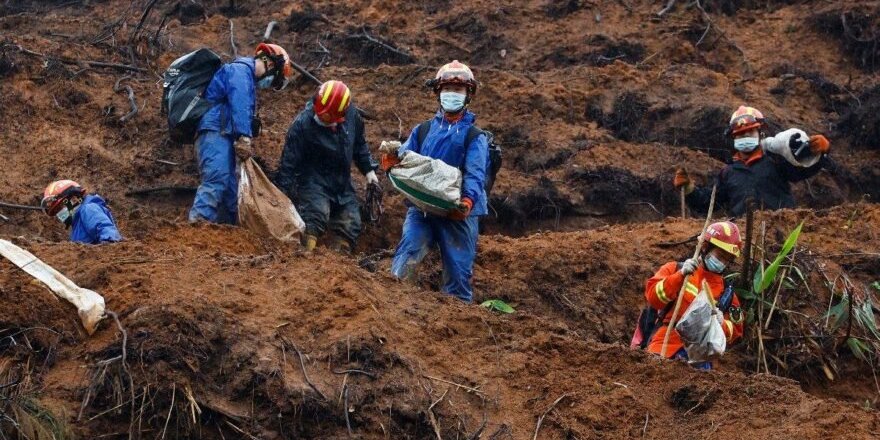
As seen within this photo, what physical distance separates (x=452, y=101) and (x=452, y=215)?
0.83 meters

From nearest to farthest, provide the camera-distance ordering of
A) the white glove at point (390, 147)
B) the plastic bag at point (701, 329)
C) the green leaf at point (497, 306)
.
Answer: the plastic bag at point (701, 329) → the white glove at point (390, 147) → the green leaf at point (497, 306)

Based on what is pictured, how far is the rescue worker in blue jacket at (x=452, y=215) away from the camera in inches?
379

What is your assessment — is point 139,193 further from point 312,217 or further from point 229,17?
point 229,17

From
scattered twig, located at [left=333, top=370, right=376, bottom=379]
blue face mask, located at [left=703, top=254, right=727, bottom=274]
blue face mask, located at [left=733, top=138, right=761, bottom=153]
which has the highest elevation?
scattered twig, located at [left=333, top=370, right=376, bottom=379]

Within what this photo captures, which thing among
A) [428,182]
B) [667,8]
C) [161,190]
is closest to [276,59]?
[428,182]

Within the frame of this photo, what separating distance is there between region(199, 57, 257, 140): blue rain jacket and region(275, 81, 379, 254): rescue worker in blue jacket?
15.4 inches

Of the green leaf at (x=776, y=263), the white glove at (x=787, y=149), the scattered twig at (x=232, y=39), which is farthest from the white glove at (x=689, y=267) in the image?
the scattered twig at (x=232, y=39)

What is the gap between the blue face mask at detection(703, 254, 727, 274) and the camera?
928 cm

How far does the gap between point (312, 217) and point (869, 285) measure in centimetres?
435

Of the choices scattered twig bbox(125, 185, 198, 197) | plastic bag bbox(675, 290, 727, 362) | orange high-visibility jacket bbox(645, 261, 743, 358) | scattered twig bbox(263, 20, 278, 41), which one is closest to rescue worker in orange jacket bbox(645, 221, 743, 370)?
orange high-visibility jacket bbox(645, 261, 743, 358)

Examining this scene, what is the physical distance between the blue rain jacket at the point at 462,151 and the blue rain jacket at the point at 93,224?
2088 mm

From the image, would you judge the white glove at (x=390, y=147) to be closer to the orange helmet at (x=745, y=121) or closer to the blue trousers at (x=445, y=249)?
the blue trousers at (x=445, y=249)

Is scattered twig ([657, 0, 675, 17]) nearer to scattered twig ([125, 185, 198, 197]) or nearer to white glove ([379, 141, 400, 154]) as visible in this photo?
scattered twig ([125, 185, 198, 197])

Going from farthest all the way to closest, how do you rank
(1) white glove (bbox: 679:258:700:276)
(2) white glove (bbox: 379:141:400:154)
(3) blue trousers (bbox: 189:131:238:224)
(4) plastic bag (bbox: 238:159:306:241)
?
1. (3) blue trousers (bbox: 189:131:238:224)
2. (4) plastic bag (bbox: 238:159:306:241)
3. (2) white glove (bbox: 379:141:400:154)
4. (1) white glove (bbox: 679:258:700:276)
